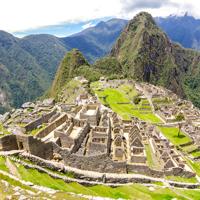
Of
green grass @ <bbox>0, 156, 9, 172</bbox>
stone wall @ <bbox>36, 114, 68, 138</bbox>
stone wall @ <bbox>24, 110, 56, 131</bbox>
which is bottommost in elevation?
stone wall @ <bbox>24, 110, 56, 131</bbox>

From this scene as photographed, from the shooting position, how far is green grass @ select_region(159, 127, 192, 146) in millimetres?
63194

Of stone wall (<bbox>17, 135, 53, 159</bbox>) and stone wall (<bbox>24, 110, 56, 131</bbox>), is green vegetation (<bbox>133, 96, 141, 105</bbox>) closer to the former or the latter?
stone wall (<bbox>24, 110, 56, 131</bbox>)

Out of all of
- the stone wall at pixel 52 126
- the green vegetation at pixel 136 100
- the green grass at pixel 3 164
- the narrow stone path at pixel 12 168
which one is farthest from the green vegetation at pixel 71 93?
the narrow stone path at pixel 12 168

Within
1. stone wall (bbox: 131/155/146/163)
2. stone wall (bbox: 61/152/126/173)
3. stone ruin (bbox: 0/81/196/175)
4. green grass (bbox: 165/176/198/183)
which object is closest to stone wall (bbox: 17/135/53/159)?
stone ruin (bbox: 0/81/196/175)

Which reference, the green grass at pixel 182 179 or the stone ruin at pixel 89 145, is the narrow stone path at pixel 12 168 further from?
the green grass at pixel 182 179

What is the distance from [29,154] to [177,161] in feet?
83.3

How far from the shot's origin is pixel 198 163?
53594 mm

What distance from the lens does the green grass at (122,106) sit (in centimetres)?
8525

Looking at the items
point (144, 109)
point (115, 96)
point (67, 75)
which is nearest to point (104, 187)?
point (144, 109)

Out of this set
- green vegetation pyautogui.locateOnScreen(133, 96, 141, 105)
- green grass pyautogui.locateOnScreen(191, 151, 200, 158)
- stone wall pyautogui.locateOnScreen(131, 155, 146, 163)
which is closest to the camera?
stone wall pyautogui.locateOnScreen(131, 155, 146, 163)

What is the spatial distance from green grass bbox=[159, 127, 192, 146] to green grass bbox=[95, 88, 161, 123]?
31.3ft

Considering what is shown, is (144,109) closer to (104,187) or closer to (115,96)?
(115,96)

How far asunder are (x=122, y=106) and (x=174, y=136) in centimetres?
3474

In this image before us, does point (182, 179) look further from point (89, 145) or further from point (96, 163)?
point (89, 145)
